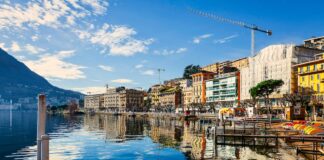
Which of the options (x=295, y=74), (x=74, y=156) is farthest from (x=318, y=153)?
(x=295, y=74)

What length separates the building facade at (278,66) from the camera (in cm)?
11281

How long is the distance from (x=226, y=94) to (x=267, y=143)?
107652 millimetres

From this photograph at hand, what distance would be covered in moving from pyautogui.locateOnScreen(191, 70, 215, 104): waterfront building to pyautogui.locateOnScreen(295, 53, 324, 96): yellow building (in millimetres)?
70634

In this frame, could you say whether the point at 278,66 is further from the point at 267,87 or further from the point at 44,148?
the point at 44,148

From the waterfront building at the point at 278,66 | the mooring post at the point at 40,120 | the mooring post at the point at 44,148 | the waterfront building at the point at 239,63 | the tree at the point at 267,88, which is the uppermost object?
the waterfront building at the point at 239,63

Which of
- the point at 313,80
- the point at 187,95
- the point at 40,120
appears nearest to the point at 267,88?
the point at 313,80

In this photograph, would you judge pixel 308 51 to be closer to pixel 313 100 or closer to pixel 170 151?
pixel 313 100

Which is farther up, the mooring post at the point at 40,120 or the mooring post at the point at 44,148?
the mooring post at the point at 40,120

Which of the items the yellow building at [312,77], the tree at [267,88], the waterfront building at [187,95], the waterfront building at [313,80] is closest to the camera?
the waterfront building at [313,80]

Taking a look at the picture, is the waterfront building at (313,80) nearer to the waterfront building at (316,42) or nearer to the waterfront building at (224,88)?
the waterfront building at (224,88)

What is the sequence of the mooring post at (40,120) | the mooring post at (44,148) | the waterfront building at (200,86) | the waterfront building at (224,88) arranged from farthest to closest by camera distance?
the waterfront building at (200,86) < the waterfront building at (224,88) < the mooring post at (40,120) < the mooring post at (44,148)

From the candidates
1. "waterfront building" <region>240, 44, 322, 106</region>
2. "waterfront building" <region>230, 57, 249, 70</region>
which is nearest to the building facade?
"waterfront building" <region>240, 44, 322, 106</region>

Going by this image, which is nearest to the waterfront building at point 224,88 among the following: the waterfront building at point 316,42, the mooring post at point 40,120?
the waterfront building at point 316,42

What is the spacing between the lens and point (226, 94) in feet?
497
